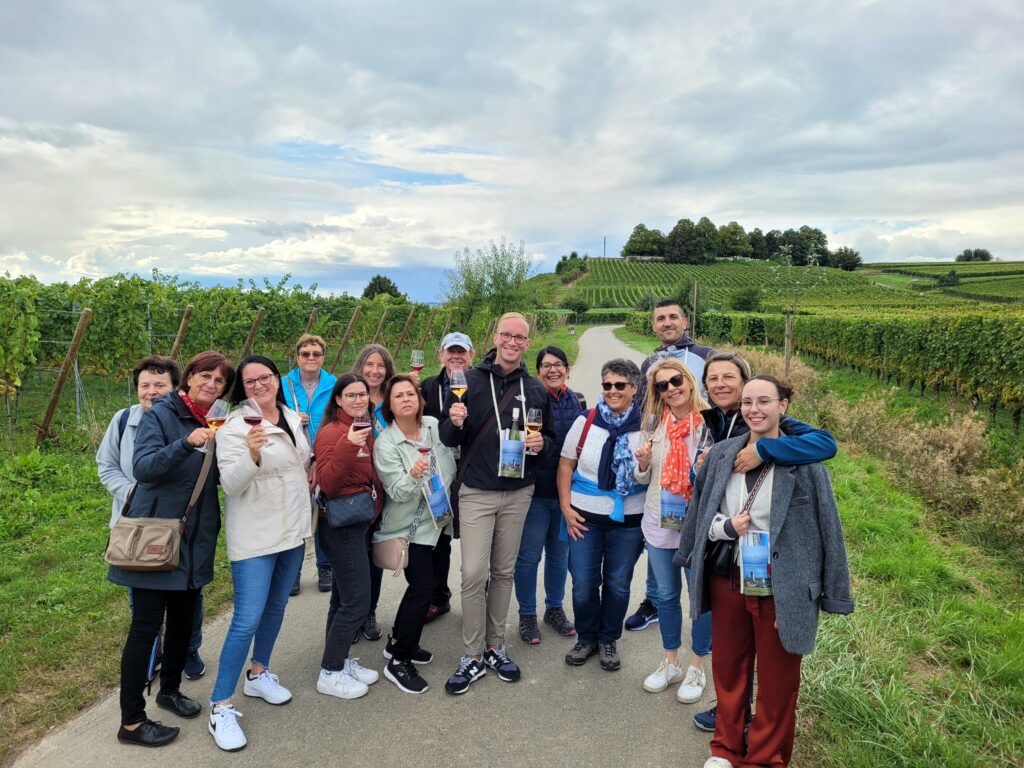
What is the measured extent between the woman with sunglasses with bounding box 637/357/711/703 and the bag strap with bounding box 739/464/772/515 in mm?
596

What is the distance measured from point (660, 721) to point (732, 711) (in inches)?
18.9

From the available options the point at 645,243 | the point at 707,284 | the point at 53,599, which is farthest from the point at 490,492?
the point at 645,243

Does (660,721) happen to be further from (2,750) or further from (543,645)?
(2,750)

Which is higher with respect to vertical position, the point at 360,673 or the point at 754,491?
the point at 754,491

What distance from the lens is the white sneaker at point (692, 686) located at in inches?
135

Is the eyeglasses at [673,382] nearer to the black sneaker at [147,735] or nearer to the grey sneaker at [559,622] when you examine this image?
the grey sneaker at [559,622]

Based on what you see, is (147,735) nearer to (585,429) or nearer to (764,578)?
(585,429)

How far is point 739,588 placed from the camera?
2881 mm

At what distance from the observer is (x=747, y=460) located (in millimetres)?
2789

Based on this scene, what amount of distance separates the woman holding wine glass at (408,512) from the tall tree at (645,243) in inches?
5567

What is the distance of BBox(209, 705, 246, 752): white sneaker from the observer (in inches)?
118

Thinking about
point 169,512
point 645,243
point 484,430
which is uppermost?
point 645,243

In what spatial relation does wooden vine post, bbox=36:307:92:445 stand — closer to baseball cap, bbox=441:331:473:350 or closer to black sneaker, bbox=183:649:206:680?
black sneaker, bbox=183:649:206:680

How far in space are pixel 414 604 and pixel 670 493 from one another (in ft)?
5.07
